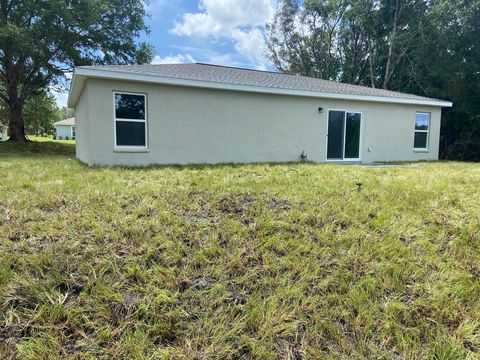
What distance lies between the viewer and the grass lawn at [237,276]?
2180 millimetres

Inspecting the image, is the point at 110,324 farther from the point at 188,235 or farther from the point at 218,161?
the point at 218,161

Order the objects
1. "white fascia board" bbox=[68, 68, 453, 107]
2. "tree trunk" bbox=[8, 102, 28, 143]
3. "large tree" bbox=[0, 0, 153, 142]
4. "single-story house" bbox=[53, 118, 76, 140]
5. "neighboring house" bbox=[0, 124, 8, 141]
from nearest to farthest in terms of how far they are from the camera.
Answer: "white fascia board" bbox=[68, 68, 453, 107]
"large tree" bbox=[0, 0, 153, 142]
"tree trunk" bbox=[8, 102, 28, 143]
"neighboring house" bbox=[0, 124, 8, 141]
"single-story house" bbox=[53, 118, 76, 140]

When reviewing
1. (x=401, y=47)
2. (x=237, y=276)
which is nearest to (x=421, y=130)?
(x=401, y=47)

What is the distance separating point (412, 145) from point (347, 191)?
9051 millimetres

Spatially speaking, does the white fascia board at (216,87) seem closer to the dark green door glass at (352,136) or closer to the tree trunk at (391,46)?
the dark green door glass at (352,136)

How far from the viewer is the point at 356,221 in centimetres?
370

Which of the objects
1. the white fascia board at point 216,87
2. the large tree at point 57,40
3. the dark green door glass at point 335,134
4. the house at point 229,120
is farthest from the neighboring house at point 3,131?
the dark green door glass at point 335,134

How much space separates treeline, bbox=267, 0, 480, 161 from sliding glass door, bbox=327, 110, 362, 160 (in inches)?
292

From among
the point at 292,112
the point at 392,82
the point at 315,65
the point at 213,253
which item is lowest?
the point at 213,253

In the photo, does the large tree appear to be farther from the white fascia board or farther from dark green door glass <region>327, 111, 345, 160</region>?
dark green door glass <region>327, 111, 345, 160</region>

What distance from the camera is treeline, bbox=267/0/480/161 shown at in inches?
578

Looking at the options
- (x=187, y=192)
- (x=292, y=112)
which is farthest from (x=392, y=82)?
(x=187, y=192)

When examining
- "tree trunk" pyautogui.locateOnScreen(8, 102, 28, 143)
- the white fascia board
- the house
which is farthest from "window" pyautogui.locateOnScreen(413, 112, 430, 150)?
"tree trunk" pyautogui.locateOnScreen(8, 102, 28, 143)

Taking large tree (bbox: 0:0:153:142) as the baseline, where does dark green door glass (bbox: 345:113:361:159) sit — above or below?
below
